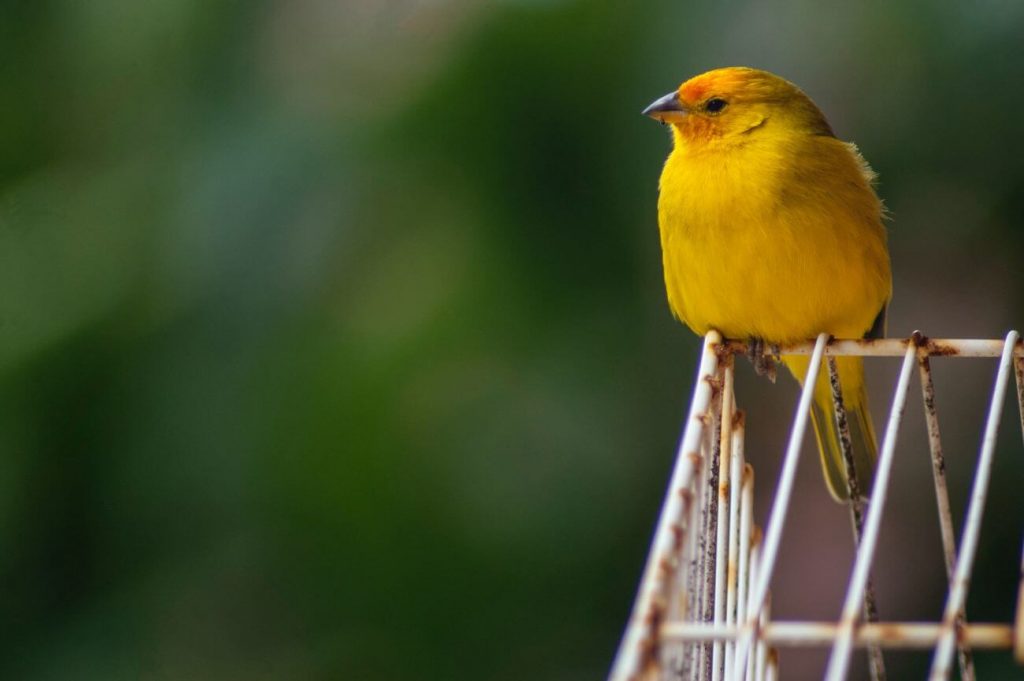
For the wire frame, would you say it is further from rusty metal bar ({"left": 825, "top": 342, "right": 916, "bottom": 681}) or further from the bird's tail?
the bird's tail

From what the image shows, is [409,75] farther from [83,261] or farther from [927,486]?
[927,486]

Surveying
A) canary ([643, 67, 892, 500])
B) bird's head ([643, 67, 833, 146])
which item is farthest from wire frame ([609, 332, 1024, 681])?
bird's head ([643, 67, 833, 146])

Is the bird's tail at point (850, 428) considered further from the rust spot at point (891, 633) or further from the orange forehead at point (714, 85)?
the rust spot at point (891, 633)

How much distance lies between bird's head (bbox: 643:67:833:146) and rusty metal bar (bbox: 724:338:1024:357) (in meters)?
0.51

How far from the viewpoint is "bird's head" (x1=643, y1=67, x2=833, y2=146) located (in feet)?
7.63

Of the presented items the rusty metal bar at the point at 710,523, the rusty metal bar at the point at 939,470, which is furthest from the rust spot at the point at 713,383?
the rusty metal bar at the point at 939,470

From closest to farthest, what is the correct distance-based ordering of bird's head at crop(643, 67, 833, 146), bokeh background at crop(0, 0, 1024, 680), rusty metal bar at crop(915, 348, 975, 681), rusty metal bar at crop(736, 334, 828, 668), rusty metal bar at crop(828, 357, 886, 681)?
rusty metal bar at crop(736, 334, 828, 668)
rusty metal bar at crop(915, 348, 975, 681)
rusty metal bar at crop(828, 357, 886, 681)
bird's head at crop(643, 67, 833, 146)
bokeh background at crop(0, 0, 1024, 680)

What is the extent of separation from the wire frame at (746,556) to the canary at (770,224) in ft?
0.38

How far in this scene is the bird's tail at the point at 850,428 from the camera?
2.34m

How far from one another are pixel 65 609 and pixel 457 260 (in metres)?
1.29

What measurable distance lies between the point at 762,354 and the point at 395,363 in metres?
Answer: 1.14

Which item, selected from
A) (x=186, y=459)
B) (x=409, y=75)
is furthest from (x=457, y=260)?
(x=186, y=459)

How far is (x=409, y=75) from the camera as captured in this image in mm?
3162

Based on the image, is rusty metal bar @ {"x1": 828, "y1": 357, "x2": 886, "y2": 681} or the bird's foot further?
the bird's foot
